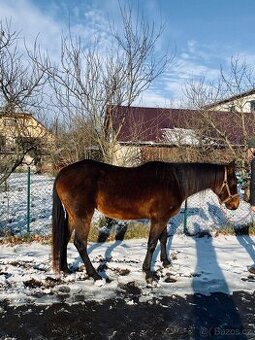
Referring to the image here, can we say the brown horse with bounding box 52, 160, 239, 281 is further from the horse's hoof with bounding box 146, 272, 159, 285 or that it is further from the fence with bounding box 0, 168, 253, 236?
the fence with bounding box 0, 168, 253, 236

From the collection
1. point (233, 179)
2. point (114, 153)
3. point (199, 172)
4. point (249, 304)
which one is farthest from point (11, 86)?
point (249, 304)

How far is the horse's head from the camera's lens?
5.26 m

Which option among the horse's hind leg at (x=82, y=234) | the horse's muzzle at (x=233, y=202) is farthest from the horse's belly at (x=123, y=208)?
the horse's muzzle at (x=233, y=202)

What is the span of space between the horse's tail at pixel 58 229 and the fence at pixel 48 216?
2.71 meters

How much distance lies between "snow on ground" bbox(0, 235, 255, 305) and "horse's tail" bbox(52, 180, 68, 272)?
0.28 metres

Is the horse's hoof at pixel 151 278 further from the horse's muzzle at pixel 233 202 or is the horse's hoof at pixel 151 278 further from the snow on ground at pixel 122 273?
the horse's muzzle at pixel 233 202

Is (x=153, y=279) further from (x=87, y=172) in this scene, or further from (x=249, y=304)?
(x=87, y=172)

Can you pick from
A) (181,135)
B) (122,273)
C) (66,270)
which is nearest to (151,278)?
(122,273)

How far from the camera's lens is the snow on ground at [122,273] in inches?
168

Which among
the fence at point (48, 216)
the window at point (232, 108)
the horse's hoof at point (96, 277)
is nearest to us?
the horse's hoof at point (96, 277)

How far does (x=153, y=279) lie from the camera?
4.68m

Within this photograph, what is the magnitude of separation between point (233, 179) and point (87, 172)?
2.33 m

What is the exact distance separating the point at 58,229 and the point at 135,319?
1922 millimetres

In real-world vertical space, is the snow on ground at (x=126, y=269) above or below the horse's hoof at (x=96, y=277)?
below
